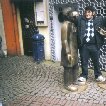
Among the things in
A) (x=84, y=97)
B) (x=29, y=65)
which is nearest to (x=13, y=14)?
(x=29, y=65)

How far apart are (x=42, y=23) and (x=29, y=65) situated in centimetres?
165

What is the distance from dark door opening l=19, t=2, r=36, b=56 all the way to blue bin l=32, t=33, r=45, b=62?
95cm

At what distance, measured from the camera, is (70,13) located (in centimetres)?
700

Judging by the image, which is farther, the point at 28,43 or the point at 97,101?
the point at 28,43

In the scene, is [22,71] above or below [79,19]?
Answer: below

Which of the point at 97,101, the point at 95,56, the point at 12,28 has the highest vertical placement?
the point at 12,28

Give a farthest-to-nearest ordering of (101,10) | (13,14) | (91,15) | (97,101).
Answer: (13,14) → (101,10) → (91,15) → (97,101)

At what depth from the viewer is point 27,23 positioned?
11.2 metres

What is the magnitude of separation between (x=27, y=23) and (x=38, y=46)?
1411 mm

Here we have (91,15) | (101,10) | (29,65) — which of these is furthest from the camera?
(29,65)

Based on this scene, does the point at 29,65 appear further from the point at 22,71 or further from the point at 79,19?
the point at 79,19

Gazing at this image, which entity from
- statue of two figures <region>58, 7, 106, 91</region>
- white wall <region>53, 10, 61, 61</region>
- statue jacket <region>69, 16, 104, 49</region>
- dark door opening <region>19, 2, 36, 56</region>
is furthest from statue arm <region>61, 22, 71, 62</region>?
dark door opening <region>19, 2, 36, 56</region>

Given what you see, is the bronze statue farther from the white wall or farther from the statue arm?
the white wall

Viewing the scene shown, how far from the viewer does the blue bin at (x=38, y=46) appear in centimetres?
1021
